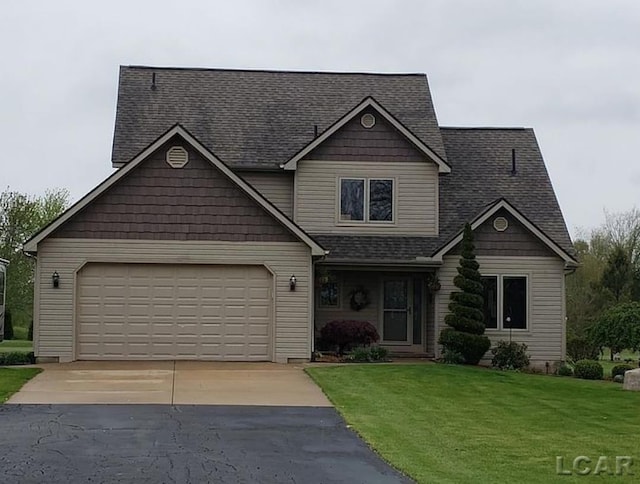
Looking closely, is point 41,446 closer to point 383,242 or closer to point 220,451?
→ point 220,451

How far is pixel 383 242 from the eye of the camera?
2414 cm

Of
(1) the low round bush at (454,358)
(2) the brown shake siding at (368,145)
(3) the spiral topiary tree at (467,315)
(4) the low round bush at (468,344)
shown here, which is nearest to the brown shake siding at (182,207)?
(2) the brown shake siding at (368,145)

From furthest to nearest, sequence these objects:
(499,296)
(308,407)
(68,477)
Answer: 1. (499,296)
2. (308,407)
3. (68,477)

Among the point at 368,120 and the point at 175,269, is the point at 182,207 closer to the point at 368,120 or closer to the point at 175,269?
the point at 175,269

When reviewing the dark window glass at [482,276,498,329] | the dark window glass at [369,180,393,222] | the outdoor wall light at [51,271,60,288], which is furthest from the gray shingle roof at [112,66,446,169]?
the outdoor wall light at [51,271,60,288]

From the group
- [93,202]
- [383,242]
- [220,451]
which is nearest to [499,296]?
[383,242]

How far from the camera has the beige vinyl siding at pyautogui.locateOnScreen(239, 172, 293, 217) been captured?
24.9 meters

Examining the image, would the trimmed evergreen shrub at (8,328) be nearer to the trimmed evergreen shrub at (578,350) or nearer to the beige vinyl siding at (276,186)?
the beige vinyl siding at (276,186)

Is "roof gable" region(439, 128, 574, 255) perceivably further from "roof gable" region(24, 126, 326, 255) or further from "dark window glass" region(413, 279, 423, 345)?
"roof gable" region(24, 126, 326, 255)

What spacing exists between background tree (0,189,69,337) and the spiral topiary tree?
83.0 ft

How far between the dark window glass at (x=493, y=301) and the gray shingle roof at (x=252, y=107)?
3.88 m

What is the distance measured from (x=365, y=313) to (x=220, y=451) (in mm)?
14347

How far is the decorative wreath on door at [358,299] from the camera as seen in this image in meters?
24.6

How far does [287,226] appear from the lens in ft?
69.3
